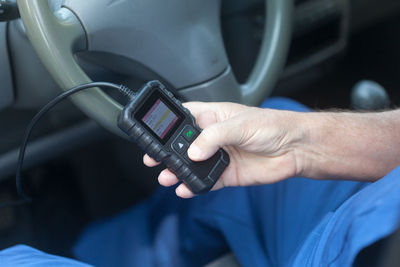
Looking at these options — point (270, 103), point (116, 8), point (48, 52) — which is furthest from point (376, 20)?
point (48, 52)

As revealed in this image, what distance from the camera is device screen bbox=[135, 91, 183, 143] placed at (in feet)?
2.02

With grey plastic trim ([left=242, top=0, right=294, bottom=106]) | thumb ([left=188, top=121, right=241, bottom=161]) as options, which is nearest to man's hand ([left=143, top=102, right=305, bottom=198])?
thumb ([left=188, top=121, right=241, bottom=161])

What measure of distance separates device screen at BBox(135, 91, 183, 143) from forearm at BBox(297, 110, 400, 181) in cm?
19

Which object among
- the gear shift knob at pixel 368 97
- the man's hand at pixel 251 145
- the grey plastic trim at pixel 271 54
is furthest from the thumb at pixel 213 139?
the gear shift knob at pixel 368 97

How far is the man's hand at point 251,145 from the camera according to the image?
2.00 feet

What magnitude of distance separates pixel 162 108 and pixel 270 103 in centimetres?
38

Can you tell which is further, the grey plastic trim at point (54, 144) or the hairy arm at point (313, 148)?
the grey plastic trim at point (54, 144)

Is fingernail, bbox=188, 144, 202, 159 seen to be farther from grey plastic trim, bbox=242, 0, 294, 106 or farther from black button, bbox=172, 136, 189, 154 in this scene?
grey plastic trim, bbox=242, 0, 294, 106

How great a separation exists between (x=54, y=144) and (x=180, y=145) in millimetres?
407

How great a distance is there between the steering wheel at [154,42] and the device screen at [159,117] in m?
0.06

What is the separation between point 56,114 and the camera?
0.93 metres

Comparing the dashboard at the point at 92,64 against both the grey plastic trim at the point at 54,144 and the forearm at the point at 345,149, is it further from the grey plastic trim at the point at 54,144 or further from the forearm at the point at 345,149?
the forearm at the point at 345,149

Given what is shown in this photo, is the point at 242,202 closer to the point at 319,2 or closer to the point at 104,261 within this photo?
the point at 104,261

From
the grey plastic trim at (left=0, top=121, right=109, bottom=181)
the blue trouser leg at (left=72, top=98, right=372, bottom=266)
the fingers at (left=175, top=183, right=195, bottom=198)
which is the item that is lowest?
the blue trouser leg at (left=72, top=98, right=372, bottom=266)
